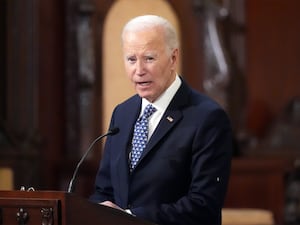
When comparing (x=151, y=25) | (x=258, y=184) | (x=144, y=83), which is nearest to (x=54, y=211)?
(x=144, y=83)

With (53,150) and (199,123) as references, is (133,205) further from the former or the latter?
(53,150)

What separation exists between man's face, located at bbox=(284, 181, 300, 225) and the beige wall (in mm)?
1383

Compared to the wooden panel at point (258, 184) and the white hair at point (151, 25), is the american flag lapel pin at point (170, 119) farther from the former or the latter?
the wooden panel at point (258, 184)

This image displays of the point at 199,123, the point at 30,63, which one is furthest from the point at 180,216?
the point at 30,63

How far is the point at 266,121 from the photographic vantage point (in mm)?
7219

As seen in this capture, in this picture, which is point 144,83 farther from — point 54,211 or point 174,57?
point 54,211

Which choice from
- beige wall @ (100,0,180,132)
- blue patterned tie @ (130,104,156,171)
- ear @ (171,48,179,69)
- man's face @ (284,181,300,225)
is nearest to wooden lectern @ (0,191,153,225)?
blue patterned tie @ (130,104,156,171)

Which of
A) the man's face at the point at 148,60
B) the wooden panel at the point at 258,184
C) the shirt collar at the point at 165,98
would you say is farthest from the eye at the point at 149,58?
the wooden panel at the point at 258,184

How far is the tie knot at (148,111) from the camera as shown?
127 inches

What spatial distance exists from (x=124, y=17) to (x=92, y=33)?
0.30m

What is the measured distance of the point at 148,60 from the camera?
10.2 feet

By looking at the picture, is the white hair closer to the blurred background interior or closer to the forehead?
the forehead

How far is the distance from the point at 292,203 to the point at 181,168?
13.0ft

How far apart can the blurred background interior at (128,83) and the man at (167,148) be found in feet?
11.4
